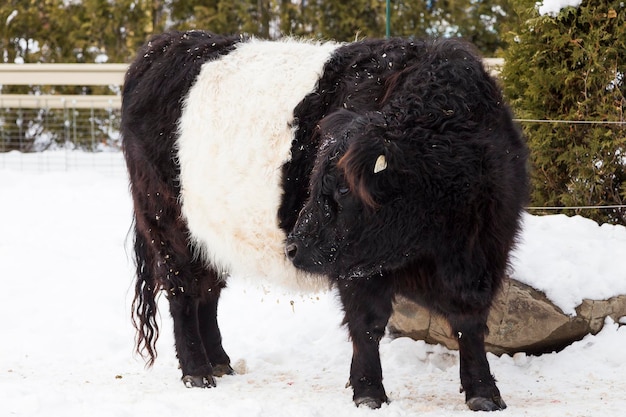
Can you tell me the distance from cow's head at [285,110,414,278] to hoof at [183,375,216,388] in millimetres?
1260

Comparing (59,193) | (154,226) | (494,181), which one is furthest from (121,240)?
(494,181)

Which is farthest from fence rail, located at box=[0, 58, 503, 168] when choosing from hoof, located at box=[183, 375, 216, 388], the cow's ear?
the cow's ear

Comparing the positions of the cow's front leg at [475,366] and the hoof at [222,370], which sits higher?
the cow's front leg at [475,366]

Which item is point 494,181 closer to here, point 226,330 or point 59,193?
point 226,330

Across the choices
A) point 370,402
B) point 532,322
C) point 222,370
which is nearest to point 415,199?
point 370,402

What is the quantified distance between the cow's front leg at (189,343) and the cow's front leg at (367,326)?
112 centimetres

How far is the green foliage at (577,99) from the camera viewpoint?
6816 millimetres

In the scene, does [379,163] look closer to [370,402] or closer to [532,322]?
[370,402]

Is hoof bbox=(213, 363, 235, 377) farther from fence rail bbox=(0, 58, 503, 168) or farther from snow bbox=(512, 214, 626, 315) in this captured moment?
fence rail bbox=(0, 58, 503, 168)

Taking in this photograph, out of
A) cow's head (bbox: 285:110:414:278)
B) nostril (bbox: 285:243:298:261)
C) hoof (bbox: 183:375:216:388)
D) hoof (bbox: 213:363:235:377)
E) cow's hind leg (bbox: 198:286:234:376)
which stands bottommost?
hoof (bbox: 213:363:235:377)

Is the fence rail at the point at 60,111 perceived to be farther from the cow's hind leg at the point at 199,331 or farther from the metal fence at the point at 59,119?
the cow's hind leg at the point at 199,331

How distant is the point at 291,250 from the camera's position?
4801 mm

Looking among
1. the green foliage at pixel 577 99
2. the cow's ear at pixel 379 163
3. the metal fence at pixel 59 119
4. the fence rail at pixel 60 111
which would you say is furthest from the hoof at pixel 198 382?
the fence rail at pixel 60 111

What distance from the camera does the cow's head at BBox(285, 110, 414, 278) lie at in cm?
459
